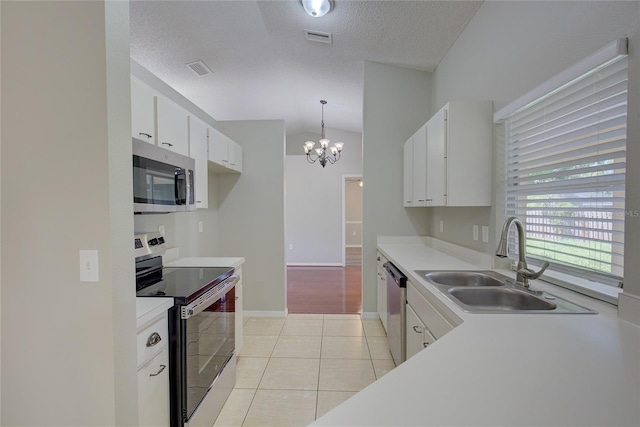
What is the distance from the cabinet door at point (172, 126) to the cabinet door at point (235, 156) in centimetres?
93

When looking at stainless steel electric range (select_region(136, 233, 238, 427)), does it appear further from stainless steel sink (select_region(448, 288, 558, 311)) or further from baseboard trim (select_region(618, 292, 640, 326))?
baseboard trim (select_region(618, 292, 640, 326))

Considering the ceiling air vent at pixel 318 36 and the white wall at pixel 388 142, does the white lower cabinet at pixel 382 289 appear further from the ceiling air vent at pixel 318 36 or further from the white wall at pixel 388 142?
the ceiling air vent at pixel 318 36

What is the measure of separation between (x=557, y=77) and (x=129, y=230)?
2.11 m

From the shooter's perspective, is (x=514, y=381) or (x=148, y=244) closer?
(x=514, y=381)

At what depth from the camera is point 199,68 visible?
3.45 meters

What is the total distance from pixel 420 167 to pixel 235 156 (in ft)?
6.63

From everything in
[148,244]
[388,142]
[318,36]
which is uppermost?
[318,36]

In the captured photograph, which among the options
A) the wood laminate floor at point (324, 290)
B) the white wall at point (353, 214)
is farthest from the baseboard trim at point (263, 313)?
the white wall at point (353, 214)

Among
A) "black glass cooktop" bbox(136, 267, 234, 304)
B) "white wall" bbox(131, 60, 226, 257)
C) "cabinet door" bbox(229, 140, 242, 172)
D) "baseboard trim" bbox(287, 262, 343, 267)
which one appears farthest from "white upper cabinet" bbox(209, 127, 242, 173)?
"baseboard trim" bbox(287, 262, 343, 267)

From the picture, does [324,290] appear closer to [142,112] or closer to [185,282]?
[185,282]

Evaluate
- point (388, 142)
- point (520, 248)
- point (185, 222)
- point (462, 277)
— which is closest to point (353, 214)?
point (388, 142)

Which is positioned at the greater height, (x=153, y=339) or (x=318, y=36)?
(x=318, y=36)

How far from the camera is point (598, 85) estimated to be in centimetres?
130

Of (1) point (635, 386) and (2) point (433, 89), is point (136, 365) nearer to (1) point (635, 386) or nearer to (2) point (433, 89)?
(1) point (635, 386)
